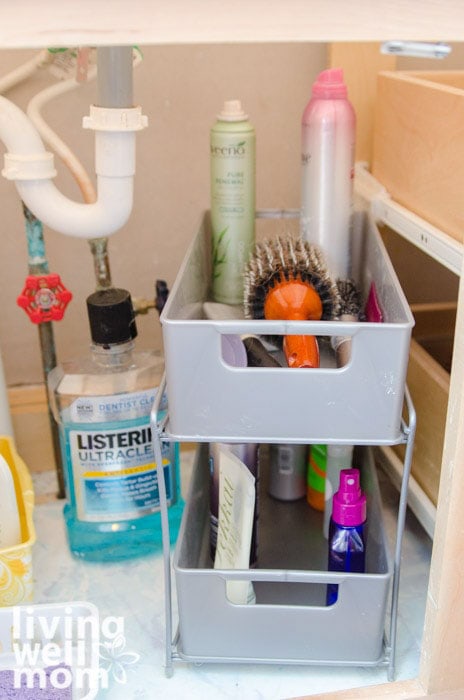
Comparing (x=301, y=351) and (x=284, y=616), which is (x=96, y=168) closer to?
(x=301, y=351)

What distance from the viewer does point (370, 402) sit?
1.95 feet

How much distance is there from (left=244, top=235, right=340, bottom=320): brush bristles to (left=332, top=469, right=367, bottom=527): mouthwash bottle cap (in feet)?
0.49

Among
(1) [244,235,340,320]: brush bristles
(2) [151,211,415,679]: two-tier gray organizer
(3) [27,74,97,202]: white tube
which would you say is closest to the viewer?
(2) [151,211,415,679]: two-tier gray organizer

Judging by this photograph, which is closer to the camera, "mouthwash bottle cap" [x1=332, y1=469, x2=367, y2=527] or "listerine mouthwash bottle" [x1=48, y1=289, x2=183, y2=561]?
"mouthwash bottle cap" [x1=332, y1=469, x2=367, y2=527]

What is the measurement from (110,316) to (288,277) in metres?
0.18

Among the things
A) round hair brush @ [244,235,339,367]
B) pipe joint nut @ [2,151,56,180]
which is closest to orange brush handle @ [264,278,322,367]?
round hair brush @ [244,235,339,367]

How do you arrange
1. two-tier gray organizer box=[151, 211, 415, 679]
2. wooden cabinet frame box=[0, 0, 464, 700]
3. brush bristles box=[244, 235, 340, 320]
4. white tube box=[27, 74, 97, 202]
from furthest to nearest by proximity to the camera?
white tube box=[27, 74, 97, 202]
brush bristles box=[244, 235, 340, 320]
two-tier gray organizer box=[151, 211, 415, 679]
wooden cabinet frame box=[0, 0, 464, 700]

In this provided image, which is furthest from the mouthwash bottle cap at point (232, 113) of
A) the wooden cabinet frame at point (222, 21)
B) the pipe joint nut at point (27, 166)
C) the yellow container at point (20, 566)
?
the yellow container at point (20, 566)

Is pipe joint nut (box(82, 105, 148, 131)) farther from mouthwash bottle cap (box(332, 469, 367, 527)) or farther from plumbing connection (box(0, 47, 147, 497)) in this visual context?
mouthwash bottle cap (box(332, 469, 367, 527))

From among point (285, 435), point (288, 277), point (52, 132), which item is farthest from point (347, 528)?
point (52, 132)

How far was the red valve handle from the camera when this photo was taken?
83 centimetres

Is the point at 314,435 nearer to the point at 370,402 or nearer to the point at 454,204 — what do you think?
the point at 370,402

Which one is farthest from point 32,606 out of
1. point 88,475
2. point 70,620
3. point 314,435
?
point 314,435

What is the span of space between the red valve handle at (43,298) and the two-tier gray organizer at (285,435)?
16 centimetres
